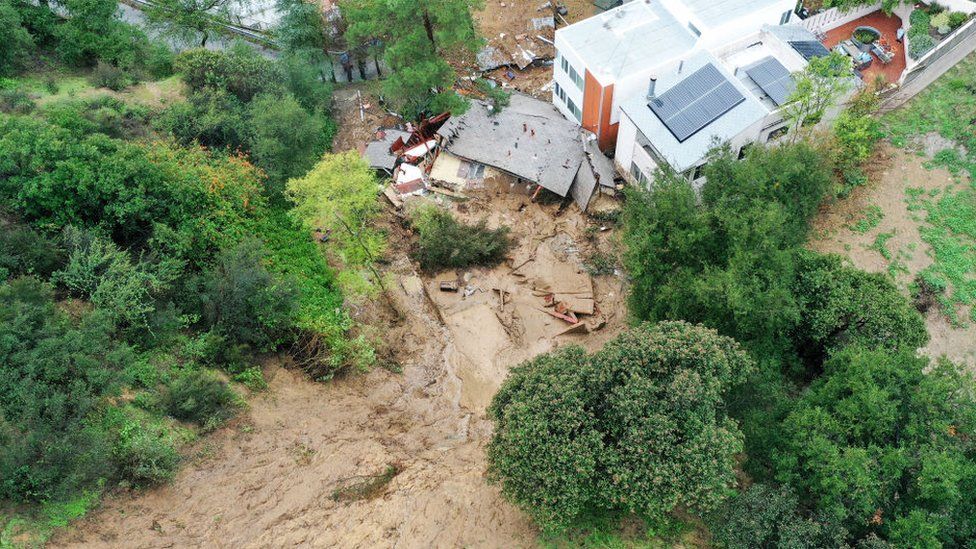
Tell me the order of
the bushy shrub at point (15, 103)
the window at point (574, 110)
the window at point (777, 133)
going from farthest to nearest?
1. the window at point (574, 110)
2. the window at point (777, 133)
3. the bushy shrub at point (15, 103)

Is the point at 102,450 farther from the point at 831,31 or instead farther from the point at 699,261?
the point at 831,31

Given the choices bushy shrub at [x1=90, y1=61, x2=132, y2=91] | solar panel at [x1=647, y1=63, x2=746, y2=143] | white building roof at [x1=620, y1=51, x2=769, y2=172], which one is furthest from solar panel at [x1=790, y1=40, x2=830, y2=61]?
bushy shrub at [x1=90, y1=61, x2=132, y2=91]

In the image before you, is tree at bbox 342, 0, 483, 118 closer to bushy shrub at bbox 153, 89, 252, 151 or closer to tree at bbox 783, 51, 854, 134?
bushy shrub at bbox 153, 89, 252, 151

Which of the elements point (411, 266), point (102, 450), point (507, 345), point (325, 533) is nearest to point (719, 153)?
point (507, 345)

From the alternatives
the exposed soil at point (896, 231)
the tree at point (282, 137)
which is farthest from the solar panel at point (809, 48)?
the tree at point (282, 137)

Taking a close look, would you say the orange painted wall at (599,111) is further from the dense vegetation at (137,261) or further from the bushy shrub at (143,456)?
the bushy shrub at (143,456)

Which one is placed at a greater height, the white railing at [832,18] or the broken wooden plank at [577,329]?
the white railing at [832,18]

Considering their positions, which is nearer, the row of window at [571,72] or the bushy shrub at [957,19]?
the row of window at [571,72]
